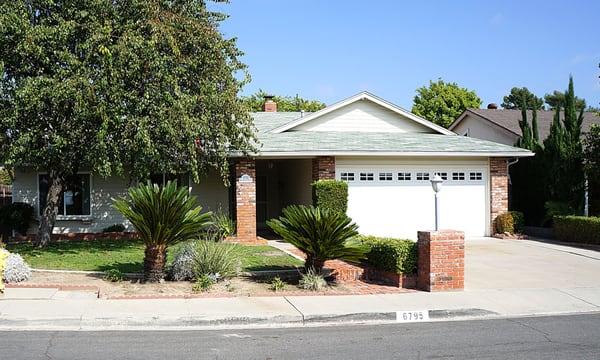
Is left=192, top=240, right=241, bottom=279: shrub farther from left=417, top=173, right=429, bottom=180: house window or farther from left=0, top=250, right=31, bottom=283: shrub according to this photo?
left=417, top=173, right=429, bottom=180: house window

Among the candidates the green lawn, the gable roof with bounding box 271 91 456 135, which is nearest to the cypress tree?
the gable roof with bounding box 271 91 456 135

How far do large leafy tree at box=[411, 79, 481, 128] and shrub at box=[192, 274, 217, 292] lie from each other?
127 feet

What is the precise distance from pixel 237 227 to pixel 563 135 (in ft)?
37.8

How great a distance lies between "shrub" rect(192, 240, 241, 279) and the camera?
11.6 m

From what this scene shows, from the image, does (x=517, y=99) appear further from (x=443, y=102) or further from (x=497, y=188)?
(x=497, y=188)

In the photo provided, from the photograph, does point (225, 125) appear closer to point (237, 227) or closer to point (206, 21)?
point (206, 21)

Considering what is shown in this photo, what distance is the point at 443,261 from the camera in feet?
37.7

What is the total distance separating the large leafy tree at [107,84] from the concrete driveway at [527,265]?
709 cm

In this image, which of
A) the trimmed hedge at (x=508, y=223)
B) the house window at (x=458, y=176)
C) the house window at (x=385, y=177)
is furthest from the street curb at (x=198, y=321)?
the trimmed hedge at (x=508, y=223)

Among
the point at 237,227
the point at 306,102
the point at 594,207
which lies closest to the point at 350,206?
the point at 237,227

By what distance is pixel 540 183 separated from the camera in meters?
21.8

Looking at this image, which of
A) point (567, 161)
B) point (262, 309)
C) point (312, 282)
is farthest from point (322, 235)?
point (567, 161)

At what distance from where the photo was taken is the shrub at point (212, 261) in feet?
38.1

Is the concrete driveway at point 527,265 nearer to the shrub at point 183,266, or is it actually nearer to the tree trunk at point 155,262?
the shrub at point 183,266
